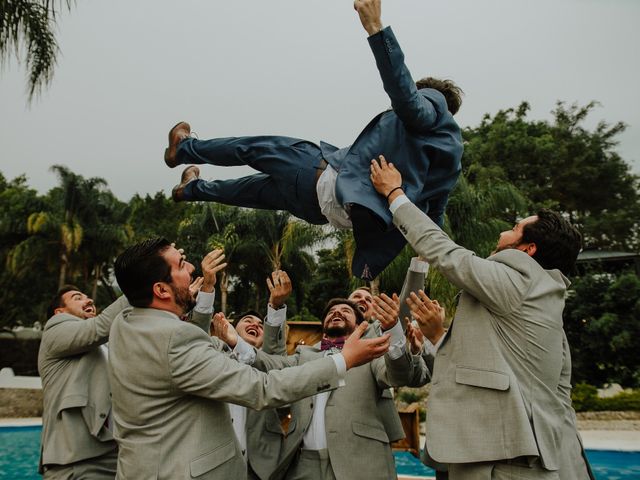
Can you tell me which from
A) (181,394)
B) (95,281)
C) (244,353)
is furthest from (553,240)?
→ (95,281)

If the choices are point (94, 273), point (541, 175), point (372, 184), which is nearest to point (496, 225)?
point (541, 175)

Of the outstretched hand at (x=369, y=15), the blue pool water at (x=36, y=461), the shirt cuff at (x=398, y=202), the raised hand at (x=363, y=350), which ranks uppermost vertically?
the outstretched hand at (x=369, y=15)

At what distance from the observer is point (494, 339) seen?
2.51 meters

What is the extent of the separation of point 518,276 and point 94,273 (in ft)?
95.9

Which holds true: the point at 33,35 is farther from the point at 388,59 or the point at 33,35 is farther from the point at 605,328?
the point at 605,328

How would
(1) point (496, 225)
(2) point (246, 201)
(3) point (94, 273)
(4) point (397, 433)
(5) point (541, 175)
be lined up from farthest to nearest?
1. (3) point (94, 273)
2. (5) point (541, 175)
3. (1) point (496, 225)
4. (4) point (397, 433)
5. (2) point (246, 201)

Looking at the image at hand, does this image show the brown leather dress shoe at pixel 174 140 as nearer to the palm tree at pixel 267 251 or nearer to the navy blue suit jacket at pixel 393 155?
the navy blue suit jacket at pixel 393 155

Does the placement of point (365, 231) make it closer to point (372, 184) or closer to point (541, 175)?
point (372, 184)

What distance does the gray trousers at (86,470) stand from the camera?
3.50 metres

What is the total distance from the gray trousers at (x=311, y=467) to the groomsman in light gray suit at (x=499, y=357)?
1.43 meters

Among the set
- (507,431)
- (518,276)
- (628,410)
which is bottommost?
(628,410)

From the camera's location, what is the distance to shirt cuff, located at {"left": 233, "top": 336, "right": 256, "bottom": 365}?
4.30m

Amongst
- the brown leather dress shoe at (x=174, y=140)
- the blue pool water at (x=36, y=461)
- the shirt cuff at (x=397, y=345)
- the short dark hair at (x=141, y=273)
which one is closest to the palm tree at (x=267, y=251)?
the blue pool water at (x=36, y=461)

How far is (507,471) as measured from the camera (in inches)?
93.7
